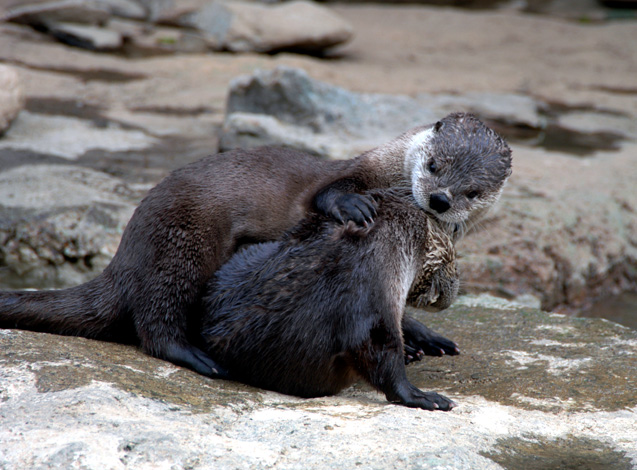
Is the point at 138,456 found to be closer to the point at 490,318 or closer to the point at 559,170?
the point at 490,318

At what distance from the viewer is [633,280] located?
19.1 feet

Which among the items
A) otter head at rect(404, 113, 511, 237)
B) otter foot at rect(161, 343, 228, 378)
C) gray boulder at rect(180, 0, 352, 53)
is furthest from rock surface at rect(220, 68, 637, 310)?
gray boulder at rect(180, 0, 352, 53)

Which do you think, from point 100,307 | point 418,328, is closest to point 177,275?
point 100,307

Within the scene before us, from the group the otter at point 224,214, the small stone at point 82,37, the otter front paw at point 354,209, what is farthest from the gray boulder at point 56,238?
the small stone at point 82,37

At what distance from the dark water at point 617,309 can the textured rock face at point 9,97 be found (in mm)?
4989

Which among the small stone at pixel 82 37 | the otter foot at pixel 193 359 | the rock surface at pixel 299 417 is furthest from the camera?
the small stone at pixel 82 37

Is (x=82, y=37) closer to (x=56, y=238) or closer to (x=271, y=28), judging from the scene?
(x=271, y=28)

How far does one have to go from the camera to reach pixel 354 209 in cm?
294

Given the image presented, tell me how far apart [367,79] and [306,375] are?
26.7ft

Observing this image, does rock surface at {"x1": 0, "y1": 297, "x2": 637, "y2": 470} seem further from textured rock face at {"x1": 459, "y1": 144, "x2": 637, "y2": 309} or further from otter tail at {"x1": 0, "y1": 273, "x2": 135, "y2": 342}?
textured rock face at {"x1": 459, "y1": 144, "x2": 637, "y2": 309}

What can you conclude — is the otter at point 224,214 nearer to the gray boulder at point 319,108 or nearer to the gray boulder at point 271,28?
the gray boulder at point 319,108

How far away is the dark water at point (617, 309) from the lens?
5.10 m

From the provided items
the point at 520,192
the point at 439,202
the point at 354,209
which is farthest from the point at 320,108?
the point at 354,209

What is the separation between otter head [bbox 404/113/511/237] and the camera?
342cm
